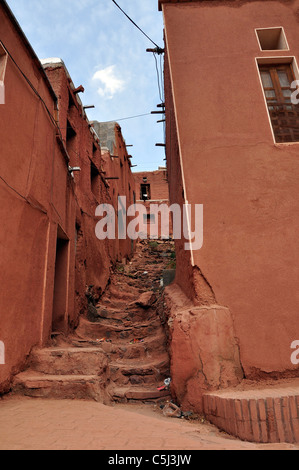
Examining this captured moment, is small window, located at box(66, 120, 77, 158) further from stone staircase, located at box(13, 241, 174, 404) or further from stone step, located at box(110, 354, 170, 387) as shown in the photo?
stone step, located at box(110, 354, 170, 387)

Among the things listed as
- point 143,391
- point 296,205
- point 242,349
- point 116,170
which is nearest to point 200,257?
point 242,349

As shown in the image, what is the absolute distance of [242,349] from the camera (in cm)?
380

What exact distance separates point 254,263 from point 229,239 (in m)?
0.45

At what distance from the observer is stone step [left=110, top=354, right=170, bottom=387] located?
16.2ft

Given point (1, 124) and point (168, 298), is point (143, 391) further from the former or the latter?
point (1, 124)

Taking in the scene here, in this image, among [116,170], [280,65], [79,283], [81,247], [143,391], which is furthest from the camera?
[116,170]

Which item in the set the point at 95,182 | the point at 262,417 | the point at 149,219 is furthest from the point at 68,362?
the point at 149,219

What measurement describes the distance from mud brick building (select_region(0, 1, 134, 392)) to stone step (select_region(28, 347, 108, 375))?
0.66ft

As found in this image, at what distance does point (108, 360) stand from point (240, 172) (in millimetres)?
3453

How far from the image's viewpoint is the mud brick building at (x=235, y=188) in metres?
3.75

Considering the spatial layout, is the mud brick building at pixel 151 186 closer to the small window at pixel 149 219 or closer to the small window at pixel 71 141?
the small window at pixel 149 219

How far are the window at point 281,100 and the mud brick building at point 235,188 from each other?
2 cm

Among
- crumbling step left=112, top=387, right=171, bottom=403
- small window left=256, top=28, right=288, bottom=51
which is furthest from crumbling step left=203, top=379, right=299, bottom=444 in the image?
small window left=256, top=28, right=288, bottom=51
